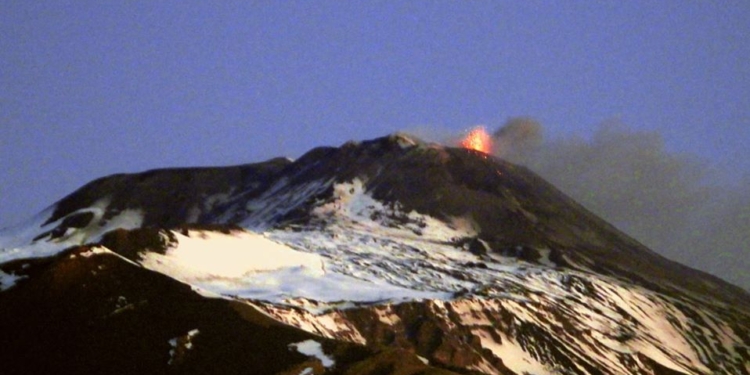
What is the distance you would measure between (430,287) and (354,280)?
319 inches

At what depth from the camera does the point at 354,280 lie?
104812 mm

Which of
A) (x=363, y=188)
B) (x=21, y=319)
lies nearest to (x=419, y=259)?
(x=363, y=188)

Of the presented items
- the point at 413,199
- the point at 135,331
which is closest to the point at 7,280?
the point at 135,331

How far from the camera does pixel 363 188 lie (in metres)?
155

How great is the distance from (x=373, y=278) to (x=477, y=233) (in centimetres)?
3771

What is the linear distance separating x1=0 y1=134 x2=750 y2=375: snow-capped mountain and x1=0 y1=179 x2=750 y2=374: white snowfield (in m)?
0.28

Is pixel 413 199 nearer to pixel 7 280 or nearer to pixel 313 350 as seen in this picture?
pixel 7 280

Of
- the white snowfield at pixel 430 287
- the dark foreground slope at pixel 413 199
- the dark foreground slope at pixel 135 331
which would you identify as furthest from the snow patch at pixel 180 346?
the dark foreground slope at pixel 413 199

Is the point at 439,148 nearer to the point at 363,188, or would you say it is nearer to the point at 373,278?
the point at 363,188

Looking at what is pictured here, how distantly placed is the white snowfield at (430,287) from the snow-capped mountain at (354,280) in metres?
0.28

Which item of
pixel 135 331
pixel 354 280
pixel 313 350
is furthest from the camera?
pixel 354 280

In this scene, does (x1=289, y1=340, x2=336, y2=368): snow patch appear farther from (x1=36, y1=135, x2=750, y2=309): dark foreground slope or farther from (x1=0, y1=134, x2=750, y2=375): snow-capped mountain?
(x1=36, y1=135, x2=750, y2=309): dark foreground slope

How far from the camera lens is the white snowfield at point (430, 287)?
9162 cm

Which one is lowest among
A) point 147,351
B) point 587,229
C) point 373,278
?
point 147,351
